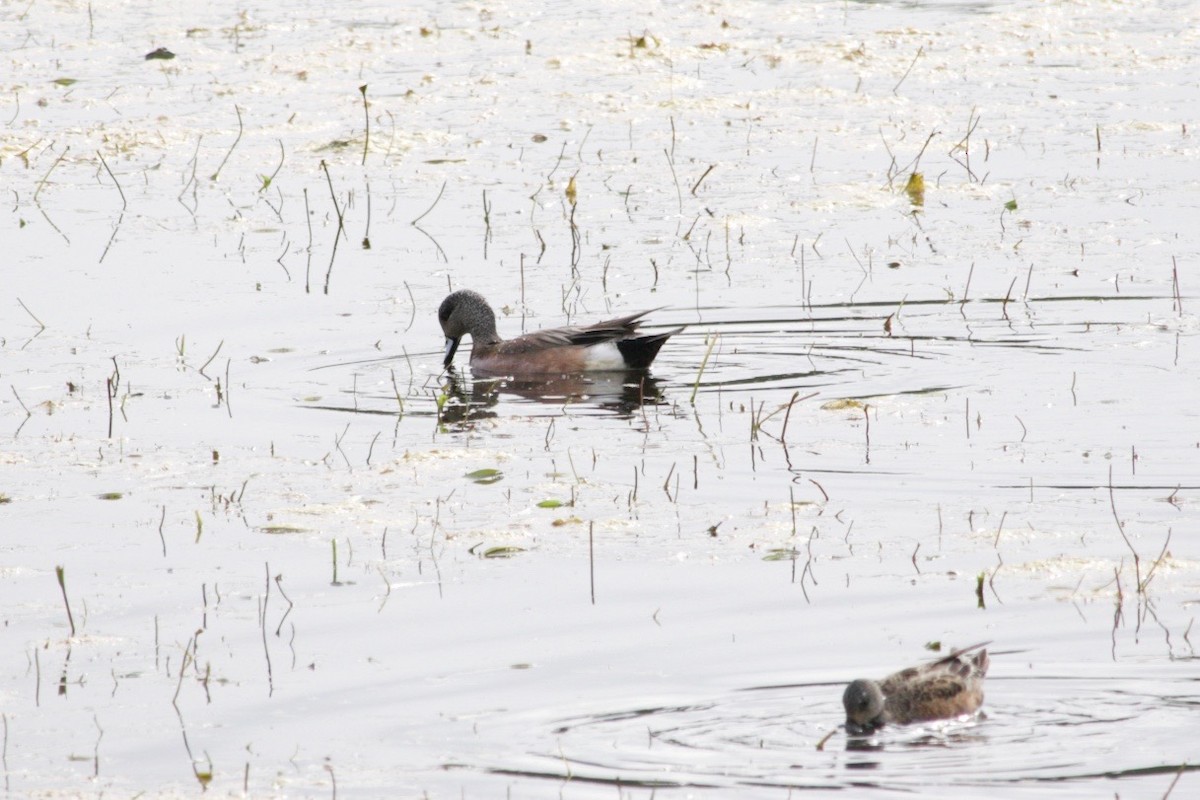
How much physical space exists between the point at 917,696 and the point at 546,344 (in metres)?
5.63

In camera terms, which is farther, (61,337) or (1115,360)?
(61,337)

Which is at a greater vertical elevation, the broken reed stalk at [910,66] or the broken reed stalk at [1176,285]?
the broken reed stalk at [910,66]

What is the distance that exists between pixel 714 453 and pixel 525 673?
9.45 ft

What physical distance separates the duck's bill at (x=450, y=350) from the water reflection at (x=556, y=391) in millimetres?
211

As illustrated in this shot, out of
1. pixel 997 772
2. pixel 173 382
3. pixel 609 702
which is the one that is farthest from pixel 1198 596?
pixel 173 382

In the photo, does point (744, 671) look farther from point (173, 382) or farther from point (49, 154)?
point (49, 154)

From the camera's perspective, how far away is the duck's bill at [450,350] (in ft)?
40.0

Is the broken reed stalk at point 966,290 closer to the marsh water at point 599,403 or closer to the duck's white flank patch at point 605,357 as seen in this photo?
the marsh water at point 599,403

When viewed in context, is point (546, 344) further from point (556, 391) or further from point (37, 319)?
point (37, 319)

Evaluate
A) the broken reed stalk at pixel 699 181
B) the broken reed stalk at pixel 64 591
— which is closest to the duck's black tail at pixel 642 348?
the broken reed stalk at pixel 699 181

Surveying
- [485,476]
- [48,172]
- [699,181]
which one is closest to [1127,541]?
[485,476]

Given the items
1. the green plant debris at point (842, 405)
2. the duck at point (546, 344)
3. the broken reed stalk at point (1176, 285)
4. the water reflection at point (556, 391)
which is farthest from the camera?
the broken reed stalk at point (1176, 285)

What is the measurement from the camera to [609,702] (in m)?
6.48

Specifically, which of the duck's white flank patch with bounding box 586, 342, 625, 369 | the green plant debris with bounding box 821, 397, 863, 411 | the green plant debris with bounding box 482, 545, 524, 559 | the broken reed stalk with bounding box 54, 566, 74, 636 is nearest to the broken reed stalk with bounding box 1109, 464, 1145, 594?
the green plant debris with bounding box 821, 397, 863, 411
